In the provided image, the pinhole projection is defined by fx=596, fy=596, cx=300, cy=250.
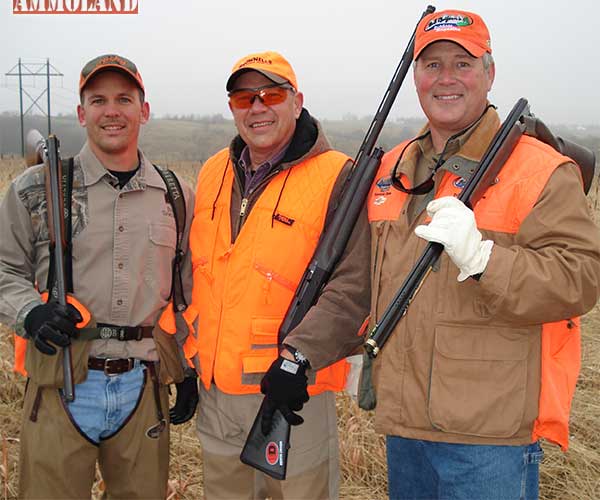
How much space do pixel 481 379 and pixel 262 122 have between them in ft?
5.93

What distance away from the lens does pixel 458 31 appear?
269 centimetres

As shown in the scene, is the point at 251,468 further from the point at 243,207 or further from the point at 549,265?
the point at 549,265

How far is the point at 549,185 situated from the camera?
7.77ft

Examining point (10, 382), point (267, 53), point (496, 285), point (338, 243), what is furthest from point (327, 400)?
point (10, 382)

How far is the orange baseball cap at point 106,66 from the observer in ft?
10.8

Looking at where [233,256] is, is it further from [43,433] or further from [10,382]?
[10,382]

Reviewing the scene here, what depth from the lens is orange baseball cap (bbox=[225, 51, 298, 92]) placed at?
3.37 m

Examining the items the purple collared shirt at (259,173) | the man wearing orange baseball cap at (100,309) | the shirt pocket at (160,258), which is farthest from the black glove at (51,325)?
the purple collared shirt at (259,173)

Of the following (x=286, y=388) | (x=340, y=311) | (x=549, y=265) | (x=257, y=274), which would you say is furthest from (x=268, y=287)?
(x=549, y=265)

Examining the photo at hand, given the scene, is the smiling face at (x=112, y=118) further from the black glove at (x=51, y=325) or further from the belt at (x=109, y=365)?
the belt at (x=109, y=365)

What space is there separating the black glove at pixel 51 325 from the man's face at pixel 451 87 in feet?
6.53

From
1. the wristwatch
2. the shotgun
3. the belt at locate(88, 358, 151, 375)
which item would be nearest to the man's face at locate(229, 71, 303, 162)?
the shotgun

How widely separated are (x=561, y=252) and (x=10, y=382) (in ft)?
15.7

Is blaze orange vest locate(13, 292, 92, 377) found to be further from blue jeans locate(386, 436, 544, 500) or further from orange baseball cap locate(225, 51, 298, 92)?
blue jeans locate(386, 436, 544, 500)
